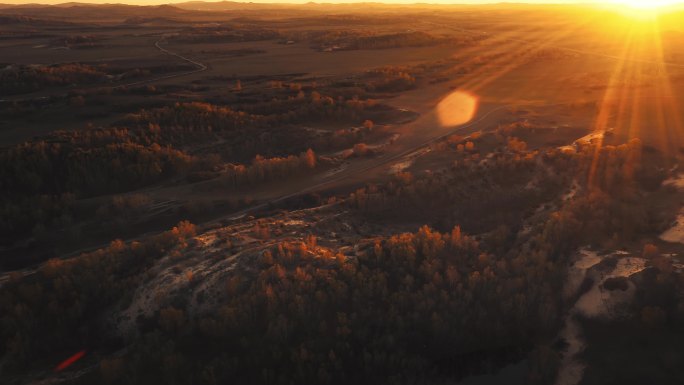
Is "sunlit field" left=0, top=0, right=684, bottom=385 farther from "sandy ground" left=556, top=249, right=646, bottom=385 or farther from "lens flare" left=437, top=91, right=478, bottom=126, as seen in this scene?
"lens flare" left=437, top=91, right=478, bottom=126

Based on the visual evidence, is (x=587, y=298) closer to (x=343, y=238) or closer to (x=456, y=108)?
(x=343, y=238)

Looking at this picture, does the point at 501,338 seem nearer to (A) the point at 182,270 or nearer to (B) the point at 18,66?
(A) the point at 182,270

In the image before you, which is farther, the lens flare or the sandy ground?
the lens flare

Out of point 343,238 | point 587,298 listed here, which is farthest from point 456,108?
point 587,298

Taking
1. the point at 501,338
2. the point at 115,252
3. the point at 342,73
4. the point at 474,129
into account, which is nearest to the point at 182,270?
the point at 115,252

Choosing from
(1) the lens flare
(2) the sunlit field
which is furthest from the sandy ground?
(1) the lens flare

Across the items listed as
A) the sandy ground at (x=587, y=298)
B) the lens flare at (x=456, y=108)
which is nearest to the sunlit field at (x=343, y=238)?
the sandy ground at (x=587, y=298)

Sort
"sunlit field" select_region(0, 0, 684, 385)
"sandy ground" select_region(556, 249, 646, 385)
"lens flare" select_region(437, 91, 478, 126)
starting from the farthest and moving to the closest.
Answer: "lens flare" select_region(437, 91, 478, 126), "sunlit field" select_region(0, 0, 684, 385), "sandy ground" select_region(556, 249, 646, 385)

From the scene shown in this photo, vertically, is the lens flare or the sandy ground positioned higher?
the lens flare

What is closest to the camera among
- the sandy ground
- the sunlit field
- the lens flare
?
the sandy ground
